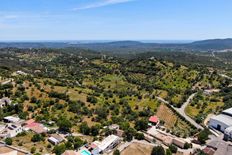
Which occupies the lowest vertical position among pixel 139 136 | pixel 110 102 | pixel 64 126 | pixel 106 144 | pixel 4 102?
pixel 110 102

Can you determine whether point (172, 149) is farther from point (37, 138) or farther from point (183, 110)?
point (183, 110)

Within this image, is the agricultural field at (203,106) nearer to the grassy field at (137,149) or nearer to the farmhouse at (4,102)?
the grassy field at (137,149)

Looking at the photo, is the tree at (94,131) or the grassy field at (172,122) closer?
the tree at (94,131)

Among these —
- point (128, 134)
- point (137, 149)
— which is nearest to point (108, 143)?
point (137, 149)

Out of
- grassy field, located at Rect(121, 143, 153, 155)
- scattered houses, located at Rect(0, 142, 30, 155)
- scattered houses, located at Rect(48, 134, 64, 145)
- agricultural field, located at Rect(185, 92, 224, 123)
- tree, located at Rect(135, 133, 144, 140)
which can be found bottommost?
agricultural field, located at Rect(185, 92, 224, 123)

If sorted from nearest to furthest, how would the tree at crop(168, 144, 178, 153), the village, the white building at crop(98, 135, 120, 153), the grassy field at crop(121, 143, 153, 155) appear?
1. the village
2. the white building at crop(98, 135, 120, 153)
3. the grassy field at crop(121, 143, 153, 155)
4. the tree at crop(168, 144, 178, 153)

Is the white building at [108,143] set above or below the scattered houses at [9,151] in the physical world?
below

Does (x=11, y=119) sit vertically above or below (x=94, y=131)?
above

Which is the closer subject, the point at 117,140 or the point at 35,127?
the point at 117,140

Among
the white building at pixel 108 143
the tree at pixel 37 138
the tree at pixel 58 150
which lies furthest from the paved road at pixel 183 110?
the tree at pixel 37 138

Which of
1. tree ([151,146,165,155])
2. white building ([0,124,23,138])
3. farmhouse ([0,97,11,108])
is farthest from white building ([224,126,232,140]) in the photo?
farmhouse ([0,97,11,108])

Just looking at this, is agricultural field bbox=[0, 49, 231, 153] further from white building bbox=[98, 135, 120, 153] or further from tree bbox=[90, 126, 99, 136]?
white building bbox=[98, 135, 120, 153]
